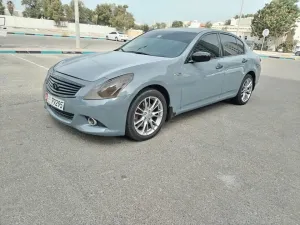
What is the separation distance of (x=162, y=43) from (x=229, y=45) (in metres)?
1.49

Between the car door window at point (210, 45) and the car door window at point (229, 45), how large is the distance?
0.22 meters

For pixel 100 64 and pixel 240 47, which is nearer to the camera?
pixel 100 64

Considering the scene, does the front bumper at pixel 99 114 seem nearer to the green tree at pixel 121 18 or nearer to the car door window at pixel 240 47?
the car door window at pixel 240 47

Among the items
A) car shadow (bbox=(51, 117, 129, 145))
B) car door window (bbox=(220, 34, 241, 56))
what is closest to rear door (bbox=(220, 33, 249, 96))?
car door window (bbox=(220, 34, 241, 56))

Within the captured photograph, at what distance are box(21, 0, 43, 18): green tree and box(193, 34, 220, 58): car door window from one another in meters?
62.0

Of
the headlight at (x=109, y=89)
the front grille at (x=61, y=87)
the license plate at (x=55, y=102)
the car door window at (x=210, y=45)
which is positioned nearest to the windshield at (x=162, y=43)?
the car door window at (x=210, y=45)

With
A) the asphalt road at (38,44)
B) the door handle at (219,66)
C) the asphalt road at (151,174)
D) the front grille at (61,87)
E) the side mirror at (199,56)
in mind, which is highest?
the side mirror at (199,56)

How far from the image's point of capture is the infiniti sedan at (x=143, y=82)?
3107 mm

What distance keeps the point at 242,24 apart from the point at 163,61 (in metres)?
53.9

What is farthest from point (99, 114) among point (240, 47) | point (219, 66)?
point (240, 47)

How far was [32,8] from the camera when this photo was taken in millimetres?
59969

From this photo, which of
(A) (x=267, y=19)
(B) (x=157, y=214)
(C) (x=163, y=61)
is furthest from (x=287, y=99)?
(A) (x=267, y=19)

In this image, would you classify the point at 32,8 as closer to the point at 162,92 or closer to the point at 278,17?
the point at 278,17

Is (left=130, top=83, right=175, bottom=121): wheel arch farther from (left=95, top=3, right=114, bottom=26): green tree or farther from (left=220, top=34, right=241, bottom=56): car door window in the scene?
(left=95, top=3, right=114, bottom=26): green tree
